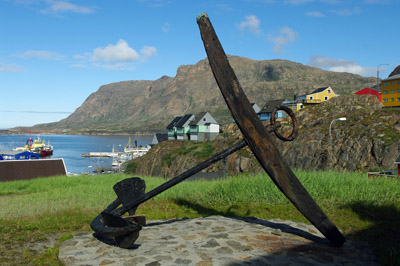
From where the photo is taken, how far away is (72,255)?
6.03m

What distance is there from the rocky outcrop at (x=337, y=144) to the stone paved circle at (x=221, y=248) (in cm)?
1790

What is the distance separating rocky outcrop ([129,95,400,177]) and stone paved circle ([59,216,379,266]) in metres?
17.9

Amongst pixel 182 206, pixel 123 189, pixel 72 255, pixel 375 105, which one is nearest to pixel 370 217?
pixel 182 206

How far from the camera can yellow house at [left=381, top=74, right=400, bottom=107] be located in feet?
162

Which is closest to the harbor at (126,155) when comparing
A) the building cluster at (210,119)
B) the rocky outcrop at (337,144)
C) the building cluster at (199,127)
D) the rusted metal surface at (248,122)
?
the building cluster at (199,127)

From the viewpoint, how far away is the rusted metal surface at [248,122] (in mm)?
5258

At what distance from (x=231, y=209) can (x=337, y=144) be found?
2181 cm

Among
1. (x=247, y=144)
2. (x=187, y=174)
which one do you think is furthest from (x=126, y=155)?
(x=247, y=144)

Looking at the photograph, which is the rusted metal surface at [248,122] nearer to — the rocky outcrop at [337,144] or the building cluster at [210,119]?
the rocky outcrop at [337,144]

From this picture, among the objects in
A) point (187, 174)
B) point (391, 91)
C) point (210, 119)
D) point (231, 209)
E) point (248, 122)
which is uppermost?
point (391, 91)

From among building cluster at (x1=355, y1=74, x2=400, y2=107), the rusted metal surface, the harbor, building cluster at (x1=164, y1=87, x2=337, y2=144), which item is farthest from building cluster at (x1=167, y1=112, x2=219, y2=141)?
the rusted metal surface

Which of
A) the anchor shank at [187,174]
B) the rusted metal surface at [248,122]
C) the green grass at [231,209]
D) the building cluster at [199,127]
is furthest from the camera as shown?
the building cluster at [199,127]

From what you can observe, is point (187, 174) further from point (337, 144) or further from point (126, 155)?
point (126, 155)

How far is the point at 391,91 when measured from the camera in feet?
165
